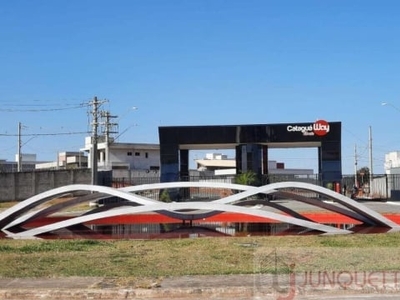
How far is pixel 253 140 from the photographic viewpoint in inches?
1864

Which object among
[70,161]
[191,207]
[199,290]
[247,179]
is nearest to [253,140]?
[247,179]

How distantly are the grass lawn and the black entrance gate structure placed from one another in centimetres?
2933

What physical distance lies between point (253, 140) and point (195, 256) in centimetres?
3461

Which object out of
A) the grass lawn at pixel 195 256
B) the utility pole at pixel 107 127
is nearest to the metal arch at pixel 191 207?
the grass lawn at pixel 195 256

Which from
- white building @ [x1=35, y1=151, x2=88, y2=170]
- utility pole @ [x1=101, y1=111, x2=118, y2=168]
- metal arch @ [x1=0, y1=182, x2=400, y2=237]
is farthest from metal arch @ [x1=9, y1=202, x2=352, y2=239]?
white building @ [x1=35, y1=151, x2=88, y2=170]

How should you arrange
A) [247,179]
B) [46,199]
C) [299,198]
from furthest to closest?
1. [247,179]
2. [299,198]
3. [46,199]

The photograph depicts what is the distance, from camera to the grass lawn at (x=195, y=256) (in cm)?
1116

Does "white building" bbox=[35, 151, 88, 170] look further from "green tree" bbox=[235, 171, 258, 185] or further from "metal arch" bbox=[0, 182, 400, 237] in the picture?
"metal arch" bbox=[0, 182, 400, 237]

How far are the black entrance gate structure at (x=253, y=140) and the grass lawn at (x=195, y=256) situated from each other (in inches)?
1155

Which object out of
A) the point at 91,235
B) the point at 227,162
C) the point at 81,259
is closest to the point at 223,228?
the point at 91,235

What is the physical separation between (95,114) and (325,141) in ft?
72.6

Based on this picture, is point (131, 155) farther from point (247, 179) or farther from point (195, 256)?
point (195, 256)

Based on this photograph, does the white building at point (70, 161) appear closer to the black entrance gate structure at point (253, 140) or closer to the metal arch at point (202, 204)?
the black entrance gate structure at point (253, 140)

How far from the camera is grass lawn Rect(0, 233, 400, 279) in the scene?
1116cm
